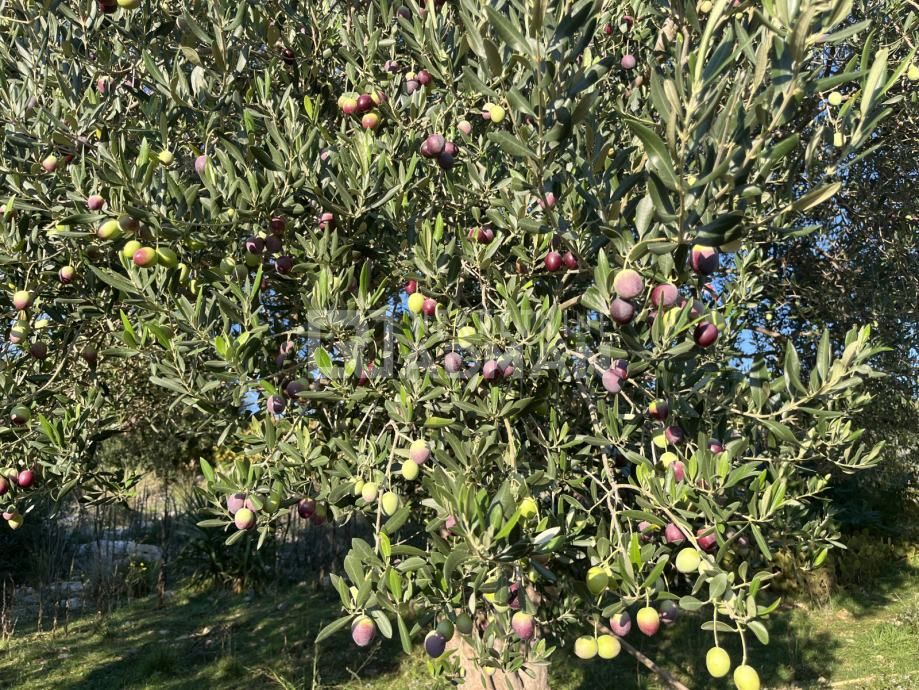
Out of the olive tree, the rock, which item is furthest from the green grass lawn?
the olive tree

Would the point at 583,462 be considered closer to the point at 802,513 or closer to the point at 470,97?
the point at 802,513

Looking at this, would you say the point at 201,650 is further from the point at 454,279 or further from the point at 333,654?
the point at 454,279

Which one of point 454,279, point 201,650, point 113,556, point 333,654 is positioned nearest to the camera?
point 454,279

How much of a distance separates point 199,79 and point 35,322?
149 cm

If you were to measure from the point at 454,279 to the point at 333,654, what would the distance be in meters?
5.32

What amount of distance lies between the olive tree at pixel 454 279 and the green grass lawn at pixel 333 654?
282cm

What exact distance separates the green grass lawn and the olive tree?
282 cm

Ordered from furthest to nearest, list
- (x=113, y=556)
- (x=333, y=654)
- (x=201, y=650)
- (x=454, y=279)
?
(x=113, y=556)
(x=201, y=650)
(x=333, y=654)
(x=454, y=279)

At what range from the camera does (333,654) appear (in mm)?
6766

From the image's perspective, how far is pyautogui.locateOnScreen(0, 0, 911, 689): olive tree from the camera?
1846 millimetres

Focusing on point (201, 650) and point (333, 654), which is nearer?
point (333, 654)

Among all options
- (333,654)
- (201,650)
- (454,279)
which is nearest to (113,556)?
(201,650)

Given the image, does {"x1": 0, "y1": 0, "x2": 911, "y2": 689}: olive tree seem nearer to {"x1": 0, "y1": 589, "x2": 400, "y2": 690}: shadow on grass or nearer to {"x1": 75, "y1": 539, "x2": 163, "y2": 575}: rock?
{"x1": 0, "y1": 589, "x2": 400, "y2": 690}: shadow on grass

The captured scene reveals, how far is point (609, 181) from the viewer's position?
7.29ft
